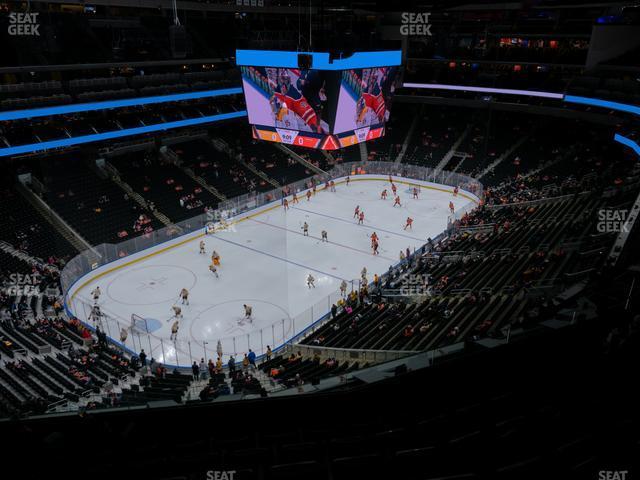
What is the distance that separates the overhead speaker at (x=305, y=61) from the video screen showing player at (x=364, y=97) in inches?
72.6

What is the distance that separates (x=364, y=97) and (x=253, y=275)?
924cm

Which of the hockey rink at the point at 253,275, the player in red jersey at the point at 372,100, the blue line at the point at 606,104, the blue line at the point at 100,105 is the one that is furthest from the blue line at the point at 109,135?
the blue line at the point at 606,104

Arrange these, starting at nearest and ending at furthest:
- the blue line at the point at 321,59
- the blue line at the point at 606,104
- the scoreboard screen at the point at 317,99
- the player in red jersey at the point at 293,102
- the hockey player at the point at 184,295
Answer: the blue line at the point at 321,59 → the hockey player at the point at 184,295 → the scoreboard screen at the point at 317,99 → the player in red jersey at the point at 293,102 → the blue line at the point at 606,104

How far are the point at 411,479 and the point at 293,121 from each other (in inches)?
722

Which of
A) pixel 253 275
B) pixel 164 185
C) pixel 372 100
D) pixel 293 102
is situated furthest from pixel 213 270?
pixel 164 185

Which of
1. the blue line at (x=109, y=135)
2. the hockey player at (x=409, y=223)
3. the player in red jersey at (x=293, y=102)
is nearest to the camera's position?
the player in red jersey at (x=293, y=102)

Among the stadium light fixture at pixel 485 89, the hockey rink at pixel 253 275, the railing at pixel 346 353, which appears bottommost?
the hockey rink at pixel 253 275

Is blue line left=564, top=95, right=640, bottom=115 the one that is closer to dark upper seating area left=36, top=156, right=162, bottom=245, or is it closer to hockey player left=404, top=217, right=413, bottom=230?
hockey player left=404, top=217, right=413, bottom=230

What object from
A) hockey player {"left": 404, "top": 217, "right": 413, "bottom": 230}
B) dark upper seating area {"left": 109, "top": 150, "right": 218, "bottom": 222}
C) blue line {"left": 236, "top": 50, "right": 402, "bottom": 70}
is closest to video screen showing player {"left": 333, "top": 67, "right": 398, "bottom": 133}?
blue line {"left": 236, "top": 50, "right": 402, "bottom": 70}

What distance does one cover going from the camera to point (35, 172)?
2816 cm

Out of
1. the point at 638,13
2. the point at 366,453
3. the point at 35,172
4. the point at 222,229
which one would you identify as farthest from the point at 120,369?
the point at 638,13

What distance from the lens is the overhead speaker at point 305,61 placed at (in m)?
19.0

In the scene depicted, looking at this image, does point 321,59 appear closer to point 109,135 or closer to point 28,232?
point 28,232

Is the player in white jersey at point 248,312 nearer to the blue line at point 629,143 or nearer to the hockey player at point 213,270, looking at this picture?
the hockey player at point 213,270
